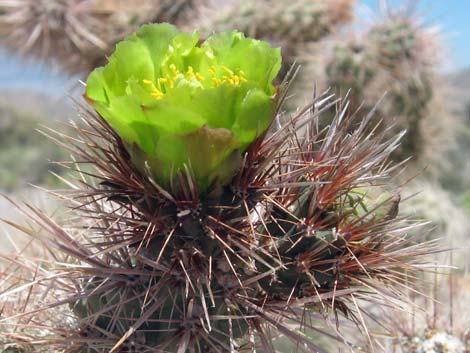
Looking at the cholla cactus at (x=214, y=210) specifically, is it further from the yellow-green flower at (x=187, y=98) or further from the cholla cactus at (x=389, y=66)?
the cholla cactus at (x=389, y=66)

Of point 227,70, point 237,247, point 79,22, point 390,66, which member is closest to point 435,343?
point 237,247

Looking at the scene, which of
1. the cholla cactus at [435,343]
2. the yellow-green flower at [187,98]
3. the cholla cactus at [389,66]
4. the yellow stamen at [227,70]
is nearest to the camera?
the yellow-green flower at [187,98]

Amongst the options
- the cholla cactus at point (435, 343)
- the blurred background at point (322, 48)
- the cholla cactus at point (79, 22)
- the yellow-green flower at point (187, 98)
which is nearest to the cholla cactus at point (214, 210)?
the yellow-green flower at point (187, 98)

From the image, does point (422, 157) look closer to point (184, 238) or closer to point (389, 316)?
point (389, 316)

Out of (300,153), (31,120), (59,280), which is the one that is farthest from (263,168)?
(31,120)

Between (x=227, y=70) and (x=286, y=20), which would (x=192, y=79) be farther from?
(x=286, y=20)

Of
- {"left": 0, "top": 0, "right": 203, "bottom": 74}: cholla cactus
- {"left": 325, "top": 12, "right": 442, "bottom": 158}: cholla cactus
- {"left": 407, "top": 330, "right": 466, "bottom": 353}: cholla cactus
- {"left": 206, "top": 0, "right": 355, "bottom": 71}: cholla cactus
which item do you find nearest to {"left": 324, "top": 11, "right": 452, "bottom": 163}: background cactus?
{"left": 325, "top": 12, "right": 442, "bottom": 158}: cholla cactus
